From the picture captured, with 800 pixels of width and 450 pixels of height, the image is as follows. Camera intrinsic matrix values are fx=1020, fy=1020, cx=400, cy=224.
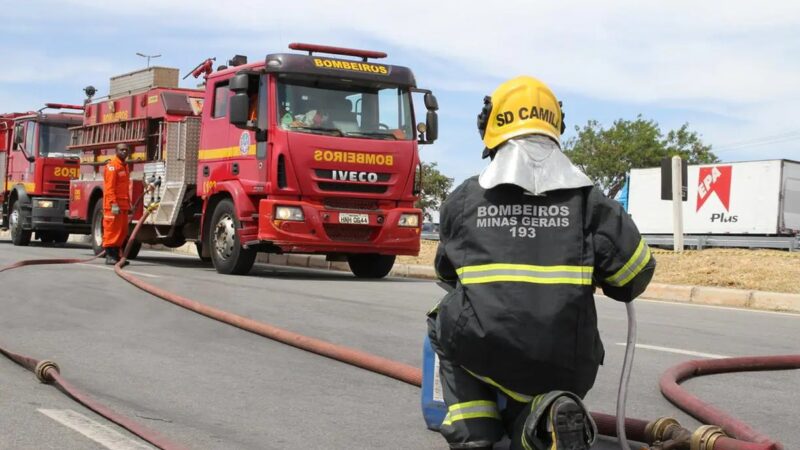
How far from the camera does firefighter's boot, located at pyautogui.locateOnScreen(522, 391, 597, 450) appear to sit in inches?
117

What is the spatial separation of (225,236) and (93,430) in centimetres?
953

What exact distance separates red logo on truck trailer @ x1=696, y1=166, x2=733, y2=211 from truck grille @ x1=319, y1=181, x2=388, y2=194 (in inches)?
1093

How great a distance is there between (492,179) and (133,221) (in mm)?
14398

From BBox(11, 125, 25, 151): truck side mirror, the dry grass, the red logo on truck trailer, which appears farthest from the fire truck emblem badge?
the red logo on truck trailer

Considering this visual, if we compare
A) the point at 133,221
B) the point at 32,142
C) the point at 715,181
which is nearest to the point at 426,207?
the point at 715,181

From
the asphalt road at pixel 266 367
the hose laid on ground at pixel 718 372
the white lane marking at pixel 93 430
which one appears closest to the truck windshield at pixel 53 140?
the asphalt road at pixel 266 367

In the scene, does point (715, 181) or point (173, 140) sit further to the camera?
point (715, 181)

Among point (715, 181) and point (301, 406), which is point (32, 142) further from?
point (715, 181)

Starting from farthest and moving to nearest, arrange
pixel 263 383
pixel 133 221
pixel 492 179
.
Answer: pixel 133 221 < pixel 263 383 < pixel 492 179

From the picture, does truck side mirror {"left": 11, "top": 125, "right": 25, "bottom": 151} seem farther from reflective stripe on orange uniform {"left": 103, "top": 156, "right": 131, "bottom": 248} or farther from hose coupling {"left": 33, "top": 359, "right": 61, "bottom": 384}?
hose coupling {"left": 33, "top": 359, "right": 61, "bottom": 384}

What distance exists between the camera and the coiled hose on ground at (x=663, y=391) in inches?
149

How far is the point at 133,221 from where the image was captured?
16.9 meters

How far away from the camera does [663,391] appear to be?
563 cm

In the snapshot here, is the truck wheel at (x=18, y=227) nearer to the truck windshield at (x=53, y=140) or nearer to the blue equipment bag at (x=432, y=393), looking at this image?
the truck windshield at (x=53, y=140)
